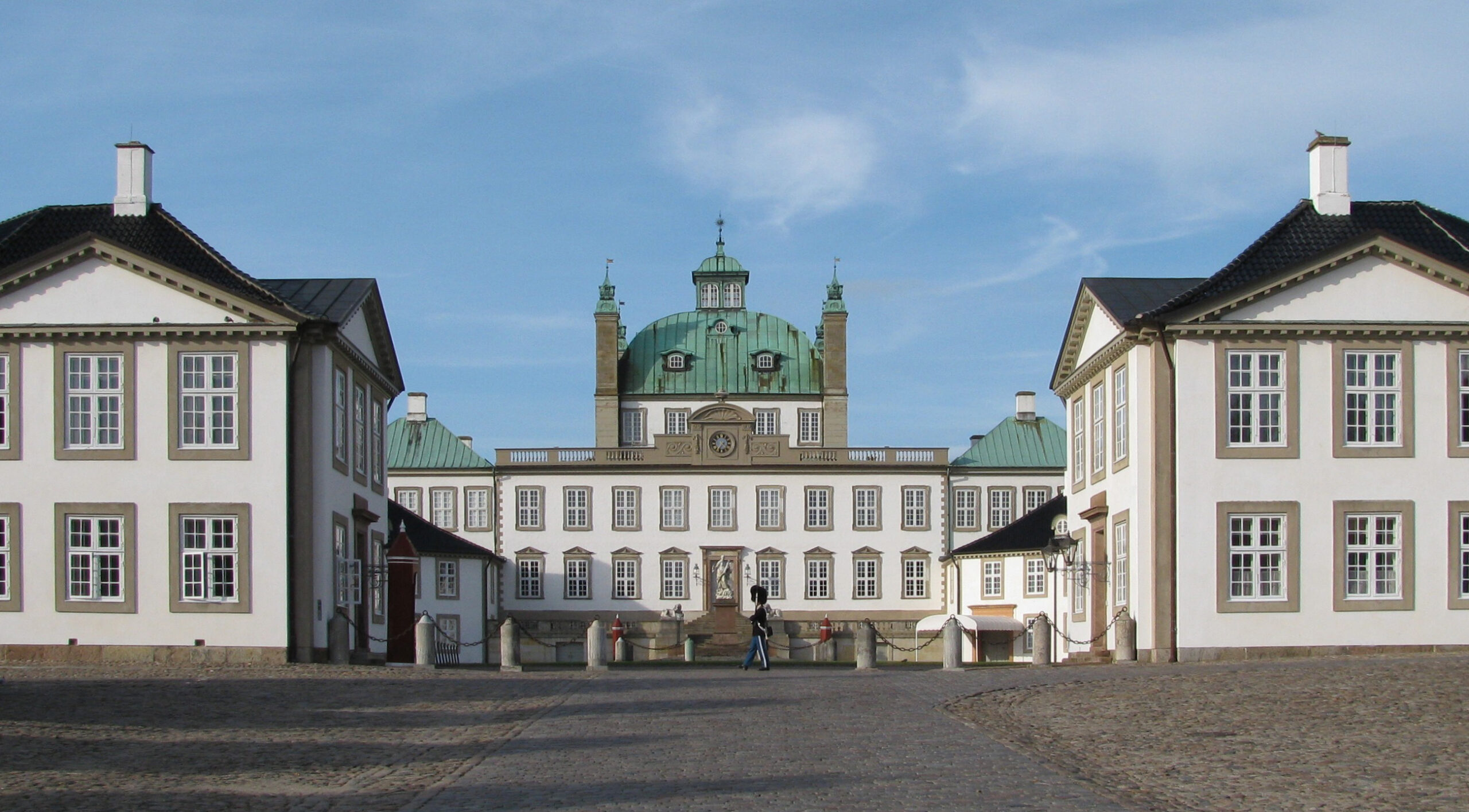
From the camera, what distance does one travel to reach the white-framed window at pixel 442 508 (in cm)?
8469

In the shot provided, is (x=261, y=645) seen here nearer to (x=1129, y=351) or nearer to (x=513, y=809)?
(x=1129, y=351)

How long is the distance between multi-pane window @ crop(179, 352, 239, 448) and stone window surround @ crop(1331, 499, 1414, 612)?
20909mm

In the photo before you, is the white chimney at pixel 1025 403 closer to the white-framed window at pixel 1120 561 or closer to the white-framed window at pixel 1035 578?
the white-framed window at pixel 1035 578

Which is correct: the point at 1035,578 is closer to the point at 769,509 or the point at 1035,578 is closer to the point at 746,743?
the point at 769,509

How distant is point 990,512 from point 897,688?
58344mm

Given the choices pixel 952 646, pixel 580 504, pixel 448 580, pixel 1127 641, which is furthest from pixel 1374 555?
pixel 580 504

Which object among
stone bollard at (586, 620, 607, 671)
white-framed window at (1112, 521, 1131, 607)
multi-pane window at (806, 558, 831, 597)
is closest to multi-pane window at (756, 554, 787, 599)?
multi-pane window at (806, 558, 831, 597)

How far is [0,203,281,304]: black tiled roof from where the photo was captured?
35.5 meters

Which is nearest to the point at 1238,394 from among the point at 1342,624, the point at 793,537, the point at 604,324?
the point at 1342,624

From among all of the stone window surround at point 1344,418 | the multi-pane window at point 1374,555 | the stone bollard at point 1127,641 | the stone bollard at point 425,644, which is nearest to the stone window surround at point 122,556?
the stone bollard at point 425,644

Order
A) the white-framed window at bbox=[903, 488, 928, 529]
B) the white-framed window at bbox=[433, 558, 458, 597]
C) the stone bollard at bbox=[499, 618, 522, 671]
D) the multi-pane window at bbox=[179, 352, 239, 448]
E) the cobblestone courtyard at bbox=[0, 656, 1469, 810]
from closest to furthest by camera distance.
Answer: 1. the cobblestone courtyard at bbox=[0, 656, 1469, 810]
2. the multi-pane window at bbox=[179, 352, 239, 448]
3. the stone bollard at bbox=[499, 618, 522, 671]
4. the white-framed window at bbox=[433, 558, 458, 597]
5. the white-framed window at bbox=[903, 488, 928, 529]

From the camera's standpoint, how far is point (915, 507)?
274 ft

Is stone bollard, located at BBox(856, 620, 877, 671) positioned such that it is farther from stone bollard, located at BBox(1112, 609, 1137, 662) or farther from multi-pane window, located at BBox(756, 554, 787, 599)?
multi-pane window, located at BBox(756, 554, 787, 599)

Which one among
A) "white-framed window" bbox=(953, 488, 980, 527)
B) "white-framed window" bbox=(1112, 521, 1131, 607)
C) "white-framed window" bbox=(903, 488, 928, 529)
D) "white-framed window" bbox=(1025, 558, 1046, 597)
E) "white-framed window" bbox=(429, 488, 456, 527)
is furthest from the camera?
"white-framed window" bbox=(429, 488, 456, 527)
